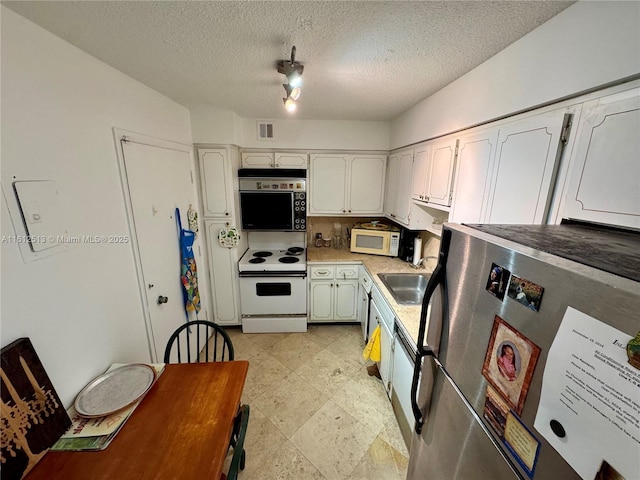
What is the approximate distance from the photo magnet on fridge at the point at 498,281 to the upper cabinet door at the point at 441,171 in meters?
1.24

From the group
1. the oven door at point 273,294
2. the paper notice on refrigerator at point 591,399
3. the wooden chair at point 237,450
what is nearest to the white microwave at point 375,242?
the oven door at point 273,294

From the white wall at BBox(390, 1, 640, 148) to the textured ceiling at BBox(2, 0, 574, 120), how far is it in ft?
0.22

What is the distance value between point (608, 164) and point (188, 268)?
2.67 meters

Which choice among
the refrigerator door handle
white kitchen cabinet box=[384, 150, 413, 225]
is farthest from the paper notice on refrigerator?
white kitchen cabinet box=[384, 150, 413, 225]

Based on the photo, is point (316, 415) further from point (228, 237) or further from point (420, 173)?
point (420, 173)

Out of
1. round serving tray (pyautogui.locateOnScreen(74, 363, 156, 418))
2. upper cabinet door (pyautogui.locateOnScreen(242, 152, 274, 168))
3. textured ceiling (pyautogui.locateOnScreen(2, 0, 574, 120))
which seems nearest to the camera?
textured ceiling (pyautogui.locateOnScreen(2, 0, 574, 120))

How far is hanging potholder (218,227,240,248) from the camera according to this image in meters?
2.74

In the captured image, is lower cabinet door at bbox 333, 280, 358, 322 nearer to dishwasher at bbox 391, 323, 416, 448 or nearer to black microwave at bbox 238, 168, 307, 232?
→ black microwave at bbox 238, 168, 307, 232

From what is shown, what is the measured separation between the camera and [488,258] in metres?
0.70

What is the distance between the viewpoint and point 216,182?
2.63 meters

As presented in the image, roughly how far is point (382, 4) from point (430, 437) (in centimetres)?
171

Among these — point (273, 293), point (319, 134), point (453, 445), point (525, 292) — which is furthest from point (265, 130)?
point (453, 445)

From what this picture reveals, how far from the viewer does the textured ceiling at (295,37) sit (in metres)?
0.99

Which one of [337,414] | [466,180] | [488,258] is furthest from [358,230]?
[488,258]
